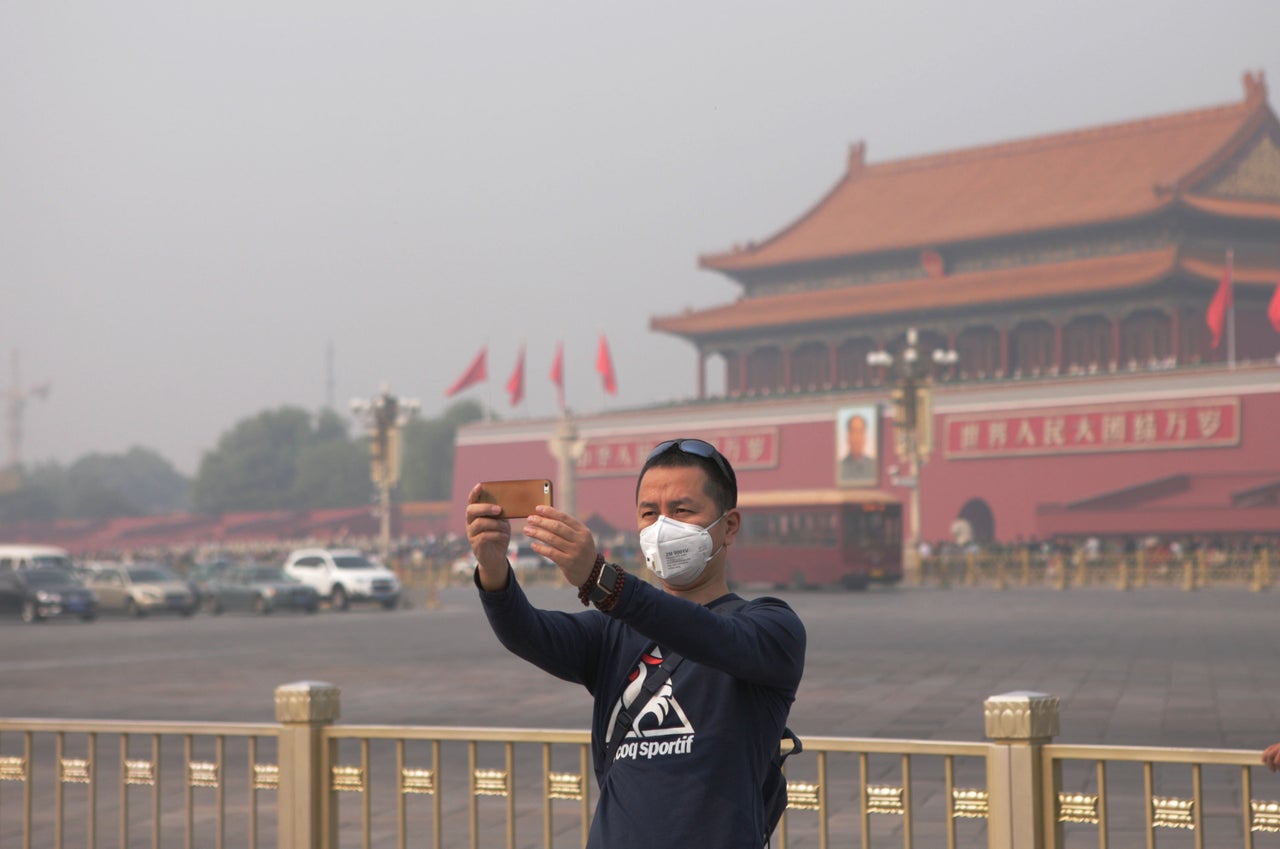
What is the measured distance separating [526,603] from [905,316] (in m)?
44.6

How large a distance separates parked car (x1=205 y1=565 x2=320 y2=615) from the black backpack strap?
1020 inches

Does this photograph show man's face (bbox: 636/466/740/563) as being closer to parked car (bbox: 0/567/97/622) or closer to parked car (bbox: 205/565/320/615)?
parked car (bbox: 0/567/97/622)

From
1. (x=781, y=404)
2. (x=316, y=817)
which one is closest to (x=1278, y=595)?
(x=781, y=404)

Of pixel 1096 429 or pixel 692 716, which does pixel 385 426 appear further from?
pixel 692 716

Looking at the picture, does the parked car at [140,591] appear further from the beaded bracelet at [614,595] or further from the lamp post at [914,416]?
the beaded bracelet at [614,595]

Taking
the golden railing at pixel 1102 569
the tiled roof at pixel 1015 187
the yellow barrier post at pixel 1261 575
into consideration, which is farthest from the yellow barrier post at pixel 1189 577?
the tiled roof at pixel 1015 187

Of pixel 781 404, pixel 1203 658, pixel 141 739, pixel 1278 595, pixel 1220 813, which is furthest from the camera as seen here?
pixel 781 404

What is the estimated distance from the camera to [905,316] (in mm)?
46438

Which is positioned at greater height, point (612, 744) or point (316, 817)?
point (612, 744)

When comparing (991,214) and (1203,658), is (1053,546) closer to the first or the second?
(991,214)

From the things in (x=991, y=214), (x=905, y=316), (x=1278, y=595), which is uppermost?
(x=991, y=214)

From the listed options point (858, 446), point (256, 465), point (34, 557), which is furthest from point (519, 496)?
point (256, 465)

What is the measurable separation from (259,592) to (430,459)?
2073 inches

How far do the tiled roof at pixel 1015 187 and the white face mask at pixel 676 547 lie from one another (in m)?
41.2
